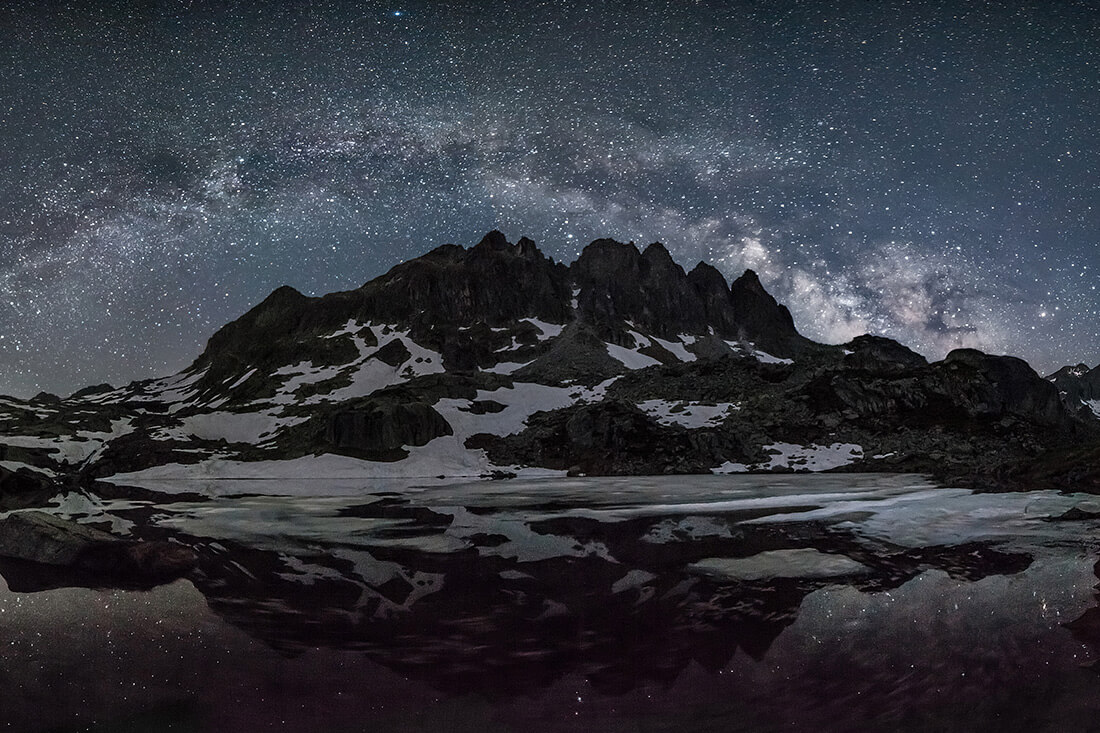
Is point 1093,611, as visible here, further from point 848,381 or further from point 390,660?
point 848,381

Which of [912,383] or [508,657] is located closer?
[508,657]

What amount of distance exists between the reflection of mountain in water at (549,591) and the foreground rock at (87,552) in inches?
46.4

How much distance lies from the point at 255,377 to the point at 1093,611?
603ft

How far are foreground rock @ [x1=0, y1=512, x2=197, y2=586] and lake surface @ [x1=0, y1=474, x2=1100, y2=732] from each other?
90 centimetres

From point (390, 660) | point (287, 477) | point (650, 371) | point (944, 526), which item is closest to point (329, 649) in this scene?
point (390, 660)

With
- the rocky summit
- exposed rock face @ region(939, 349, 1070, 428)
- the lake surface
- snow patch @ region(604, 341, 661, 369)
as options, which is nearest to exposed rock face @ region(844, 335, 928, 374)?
exposed rock face @ region(939, 349, 1070, 428)

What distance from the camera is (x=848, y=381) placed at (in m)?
103

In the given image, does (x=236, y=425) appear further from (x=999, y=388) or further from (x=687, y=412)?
(x=999, y=388)

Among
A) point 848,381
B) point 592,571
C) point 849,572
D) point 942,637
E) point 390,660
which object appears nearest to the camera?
point 390,660

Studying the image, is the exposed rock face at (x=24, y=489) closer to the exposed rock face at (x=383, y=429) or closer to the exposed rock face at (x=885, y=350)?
the exposed rock face at (x=383, y=429)

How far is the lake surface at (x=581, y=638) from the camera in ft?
23.9

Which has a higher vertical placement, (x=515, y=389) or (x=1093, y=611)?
(x=515, y=389)

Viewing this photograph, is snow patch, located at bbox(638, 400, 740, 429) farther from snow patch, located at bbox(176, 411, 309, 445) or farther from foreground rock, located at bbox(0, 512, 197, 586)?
foreground rock, located at bbox(0, 512, 197, 586)

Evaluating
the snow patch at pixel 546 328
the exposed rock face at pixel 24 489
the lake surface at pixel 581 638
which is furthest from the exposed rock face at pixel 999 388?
the exposed rock face at pixel 24 489
